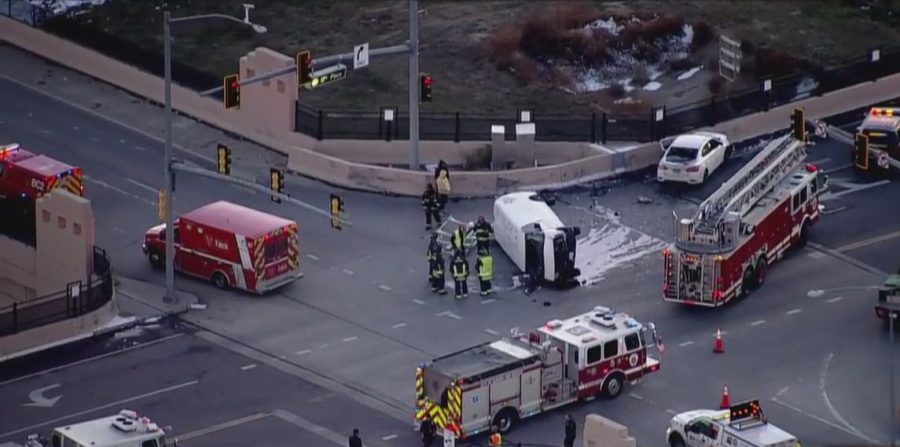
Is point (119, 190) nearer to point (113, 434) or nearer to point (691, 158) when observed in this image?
point (691, 158)

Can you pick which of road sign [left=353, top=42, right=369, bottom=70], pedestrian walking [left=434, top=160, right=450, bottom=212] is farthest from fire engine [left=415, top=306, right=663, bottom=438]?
pedestrian walking [left=434, top=160, right=450, bottom=212]

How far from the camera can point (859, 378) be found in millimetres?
66250

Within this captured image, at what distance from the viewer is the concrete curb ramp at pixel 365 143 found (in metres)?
79.2

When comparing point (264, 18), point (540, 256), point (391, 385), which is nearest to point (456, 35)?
point (264, 18)

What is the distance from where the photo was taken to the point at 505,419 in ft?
207

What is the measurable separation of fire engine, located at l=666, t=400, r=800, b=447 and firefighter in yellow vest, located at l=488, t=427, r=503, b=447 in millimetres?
4070

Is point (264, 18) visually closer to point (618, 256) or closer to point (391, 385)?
point (618, 256)

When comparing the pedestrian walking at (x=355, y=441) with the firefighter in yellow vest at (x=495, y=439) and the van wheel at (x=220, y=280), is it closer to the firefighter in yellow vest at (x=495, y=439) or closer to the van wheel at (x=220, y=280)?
the firefighter in yellow vest at (x=495, y=439)

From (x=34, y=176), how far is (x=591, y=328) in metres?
19.2

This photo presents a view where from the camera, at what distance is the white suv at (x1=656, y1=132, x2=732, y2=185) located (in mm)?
79000

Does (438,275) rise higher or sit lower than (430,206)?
lower

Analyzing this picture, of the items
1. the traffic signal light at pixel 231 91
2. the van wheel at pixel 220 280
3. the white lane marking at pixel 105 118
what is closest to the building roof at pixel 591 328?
the traffic signal light at pixel 231 91

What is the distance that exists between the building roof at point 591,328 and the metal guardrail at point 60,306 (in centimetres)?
1265

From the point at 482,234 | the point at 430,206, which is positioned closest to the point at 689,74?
the point at 430,206
